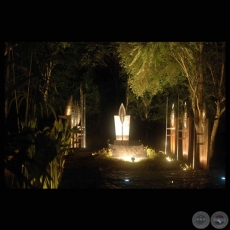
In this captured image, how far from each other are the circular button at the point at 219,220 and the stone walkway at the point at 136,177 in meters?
2.38

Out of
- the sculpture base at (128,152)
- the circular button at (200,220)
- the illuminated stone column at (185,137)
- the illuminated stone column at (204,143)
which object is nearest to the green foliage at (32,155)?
the circular button at (200,220)

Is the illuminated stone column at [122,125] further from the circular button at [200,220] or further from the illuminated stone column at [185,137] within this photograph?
the circular button at [200,220]

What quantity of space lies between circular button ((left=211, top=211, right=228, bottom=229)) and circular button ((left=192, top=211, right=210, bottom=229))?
0.05 meters

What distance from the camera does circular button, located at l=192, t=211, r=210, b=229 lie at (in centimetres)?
325

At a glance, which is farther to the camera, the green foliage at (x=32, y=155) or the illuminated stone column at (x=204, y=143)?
the illuminated stone column at (x=204, y=143)

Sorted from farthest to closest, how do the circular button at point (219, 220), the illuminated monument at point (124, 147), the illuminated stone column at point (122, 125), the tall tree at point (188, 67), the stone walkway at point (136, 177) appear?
1. the illuminated stone column at point (122, 125)
2. the illuminated monument at point (124, 147)
3. the tall tree at point (188, 67)
4. the stone walkway at point (136, 177)
5. the circular button at point (219, 220)

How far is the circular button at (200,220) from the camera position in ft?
10.7

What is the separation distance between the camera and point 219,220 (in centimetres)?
326

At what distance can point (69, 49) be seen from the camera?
51.3ft

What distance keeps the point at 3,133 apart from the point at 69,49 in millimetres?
12517

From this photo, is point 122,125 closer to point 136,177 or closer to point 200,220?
point 136,177

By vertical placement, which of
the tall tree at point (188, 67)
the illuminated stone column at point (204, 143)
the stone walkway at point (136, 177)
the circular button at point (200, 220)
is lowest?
the stone walkway at point (136, 177)

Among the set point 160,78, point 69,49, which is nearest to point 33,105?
point 160,78

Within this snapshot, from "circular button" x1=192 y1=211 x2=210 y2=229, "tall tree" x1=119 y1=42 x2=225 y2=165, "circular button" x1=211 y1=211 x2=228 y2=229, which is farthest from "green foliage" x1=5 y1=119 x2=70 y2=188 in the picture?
"tall tree" x1=119 y1=42 x2=225 y2=165
